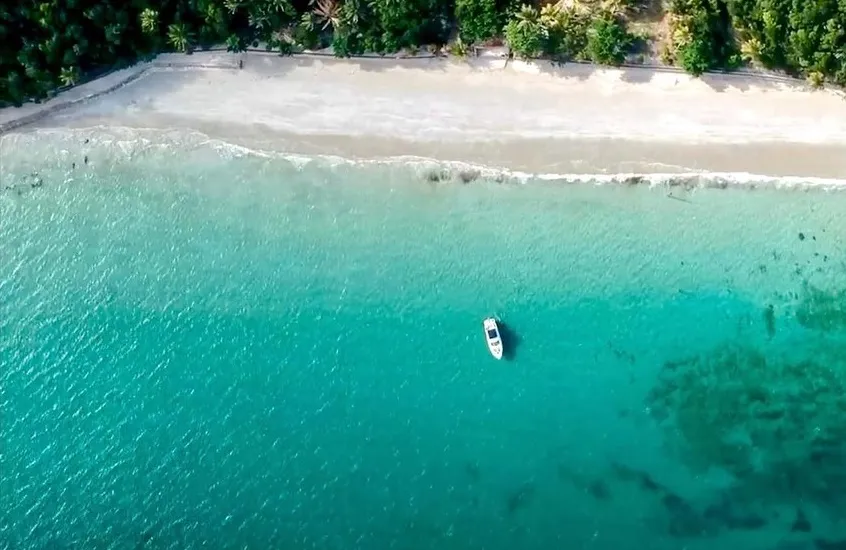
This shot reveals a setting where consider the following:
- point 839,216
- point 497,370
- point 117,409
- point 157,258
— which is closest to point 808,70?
point 839,216

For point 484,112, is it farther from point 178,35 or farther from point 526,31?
point 178,35

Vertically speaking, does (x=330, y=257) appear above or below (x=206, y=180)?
below

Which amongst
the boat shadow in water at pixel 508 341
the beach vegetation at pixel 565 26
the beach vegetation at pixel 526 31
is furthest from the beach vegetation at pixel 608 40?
the boat shadow in water at pixel 508 341

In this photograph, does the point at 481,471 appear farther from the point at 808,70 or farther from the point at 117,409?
the point at 808,70

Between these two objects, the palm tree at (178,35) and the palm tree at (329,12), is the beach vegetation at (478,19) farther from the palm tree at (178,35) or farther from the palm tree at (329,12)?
the palm tree at (178,35)

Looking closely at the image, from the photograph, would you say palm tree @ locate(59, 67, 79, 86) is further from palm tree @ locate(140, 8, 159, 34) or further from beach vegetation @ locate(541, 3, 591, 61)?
beach vegetation @ locate(541, 3, 591, 61)
